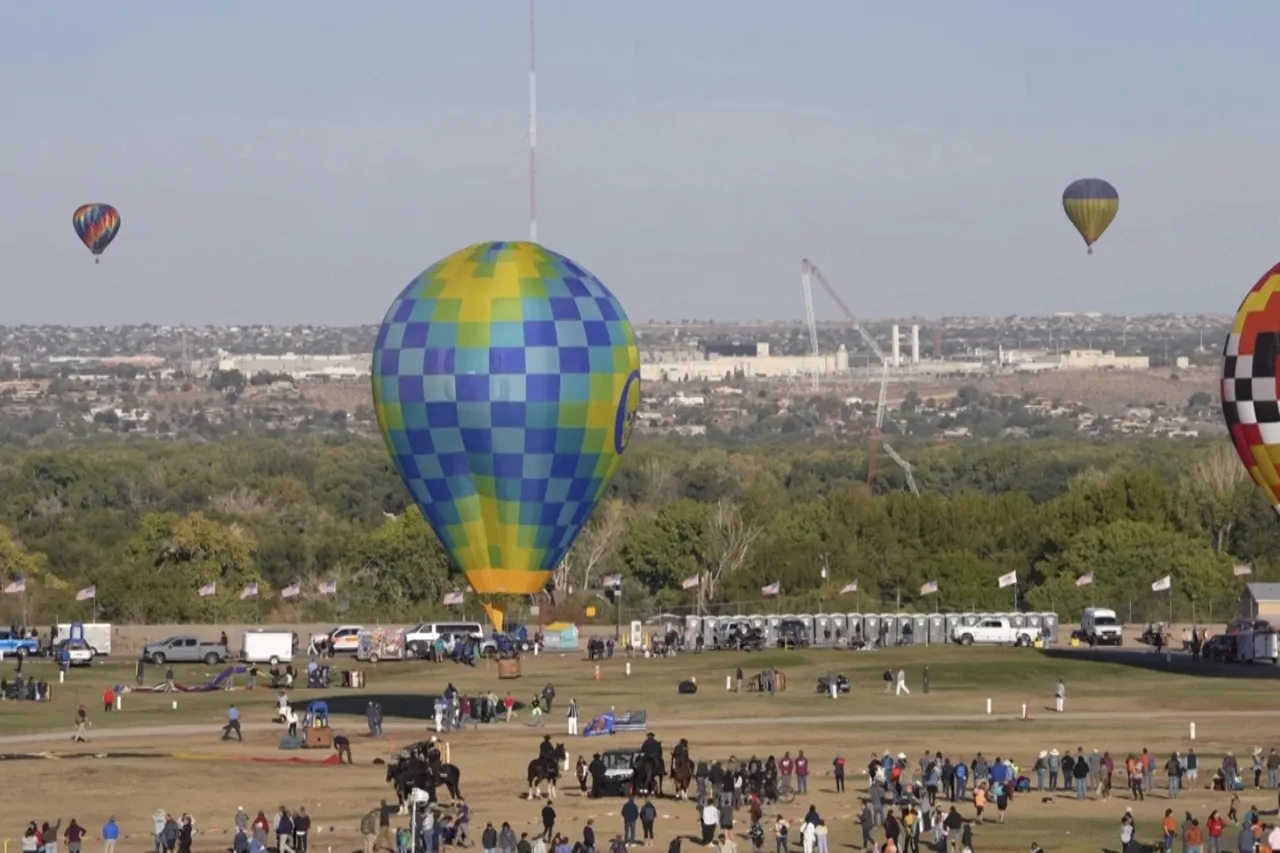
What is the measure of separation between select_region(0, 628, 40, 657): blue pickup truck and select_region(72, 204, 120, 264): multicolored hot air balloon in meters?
58.9

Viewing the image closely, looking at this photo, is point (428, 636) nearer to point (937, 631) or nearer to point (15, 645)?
point (15, 645)

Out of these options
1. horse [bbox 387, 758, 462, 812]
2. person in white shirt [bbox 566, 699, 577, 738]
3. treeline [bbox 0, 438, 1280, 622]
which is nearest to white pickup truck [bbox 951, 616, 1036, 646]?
treeline [bbox 0, 438, 1280, 622]

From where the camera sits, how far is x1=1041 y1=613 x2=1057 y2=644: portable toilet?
95.8 metres

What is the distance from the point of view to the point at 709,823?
51625mm

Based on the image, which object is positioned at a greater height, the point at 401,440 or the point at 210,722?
the point at 401,440

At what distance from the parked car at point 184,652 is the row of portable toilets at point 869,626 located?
1597 centimetres

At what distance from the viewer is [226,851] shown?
50.4 metres

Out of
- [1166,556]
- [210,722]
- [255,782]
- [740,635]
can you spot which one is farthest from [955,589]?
[255,782]

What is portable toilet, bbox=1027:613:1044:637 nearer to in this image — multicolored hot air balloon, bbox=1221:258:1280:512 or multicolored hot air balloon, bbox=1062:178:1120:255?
multicolored hot air balloon, bbox=1221:258:1280:512

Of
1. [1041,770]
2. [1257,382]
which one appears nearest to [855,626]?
[1257,382]

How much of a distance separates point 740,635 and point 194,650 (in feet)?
59.0

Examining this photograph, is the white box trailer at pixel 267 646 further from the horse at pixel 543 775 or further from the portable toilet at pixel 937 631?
the horse at pixel 543 775

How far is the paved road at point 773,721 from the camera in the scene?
69.4 metres

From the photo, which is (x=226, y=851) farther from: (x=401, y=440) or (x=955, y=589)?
(x=955, y=589)
